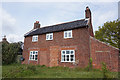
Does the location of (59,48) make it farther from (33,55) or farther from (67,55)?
(33,55)

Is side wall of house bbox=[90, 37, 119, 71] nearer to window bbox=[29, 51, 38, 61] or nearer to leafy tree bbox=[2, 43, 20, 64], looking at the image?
window bbox=[29, 51, 38, 61]

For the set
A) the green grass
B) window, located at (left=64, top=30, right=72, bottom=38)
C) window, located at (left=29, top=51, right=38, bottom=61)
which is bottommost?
the green grass

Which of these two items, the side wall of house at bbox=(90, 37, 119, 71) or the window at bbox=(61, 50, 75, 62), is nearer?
the side wall of house at bbox=(90, 37, 119, 71)

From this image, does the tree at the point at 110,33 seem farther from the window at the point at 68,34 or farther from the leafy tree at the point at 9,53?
the leafy tree at the point at 9,53

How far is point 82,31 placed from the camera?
1395 cm

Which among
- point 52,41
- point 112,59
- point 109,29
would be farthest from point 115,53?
point 109,29

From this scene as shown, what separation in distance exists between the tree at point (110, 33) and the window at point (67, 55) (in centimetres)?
1752

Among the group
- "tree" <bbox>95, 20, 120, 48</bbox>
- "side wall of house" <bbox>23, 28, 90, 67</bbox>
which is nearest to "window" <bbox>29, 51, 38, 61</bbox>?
"side wall of house" <bbox>23, 28, 90, 67</bbox>

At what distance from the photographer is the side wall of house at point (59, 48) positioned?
1328cm

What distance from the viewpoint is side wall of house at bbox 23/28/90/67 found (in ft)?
43.6

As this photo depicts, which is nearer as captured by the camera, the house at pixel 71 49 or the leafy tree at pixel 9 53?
the house at pixel 71 49

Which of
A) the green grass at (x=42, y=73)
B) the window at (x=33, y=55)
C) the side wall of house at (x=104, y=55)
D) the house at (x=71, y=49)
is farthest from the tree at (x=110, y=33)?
the window at (x=33, y=55)

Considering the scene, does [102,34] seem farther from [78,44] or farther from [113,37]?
[78,44]

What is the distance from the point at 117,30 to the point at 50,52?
21.4 metres
